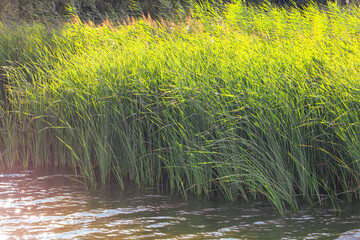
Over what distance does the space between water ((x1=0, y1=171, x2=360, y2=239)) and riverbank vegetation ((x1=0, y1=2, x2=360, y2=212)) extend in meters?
0.20

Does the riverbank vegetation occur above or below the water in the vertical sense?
above

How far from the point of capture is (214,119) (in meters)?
5.36

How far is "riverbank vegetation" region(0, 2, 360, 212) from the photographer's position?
5.08 metres

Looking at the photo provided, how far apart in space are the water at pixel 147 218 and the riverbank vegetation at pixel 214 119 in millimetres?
201

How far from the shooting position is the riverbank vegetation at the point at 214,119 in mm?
5084

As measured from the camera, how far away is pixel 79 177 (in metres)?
6.49

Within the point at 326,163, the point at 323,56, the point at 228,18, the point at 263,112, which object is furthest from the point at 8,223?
the point at 228,18

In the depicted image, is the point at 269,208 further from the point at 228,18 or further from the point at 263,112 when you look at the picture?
the point at 228,18

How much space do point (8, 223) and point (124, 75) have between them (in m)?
2.24

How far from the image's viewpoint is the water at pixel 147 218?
432 centimetres

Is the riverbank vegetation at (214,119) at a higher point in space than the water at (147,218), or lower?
higher

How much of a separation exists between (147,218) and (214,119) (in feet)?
4.08

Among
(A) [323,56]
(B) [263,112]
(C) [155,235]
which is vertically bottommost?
(C) [155,235]

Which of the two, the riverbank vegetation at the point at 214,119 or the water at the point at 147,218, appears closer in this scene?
the water at the point at 147,218
